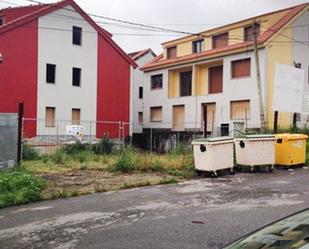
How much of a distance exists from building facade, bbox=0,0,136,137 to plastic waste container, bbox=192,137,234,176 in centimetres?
1786

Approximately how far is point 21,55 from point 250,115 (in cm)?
1511

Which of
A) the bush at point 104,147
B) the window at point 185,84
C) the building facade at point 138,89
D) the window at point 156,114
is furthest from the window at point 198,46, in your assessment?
the bush at point 104,147

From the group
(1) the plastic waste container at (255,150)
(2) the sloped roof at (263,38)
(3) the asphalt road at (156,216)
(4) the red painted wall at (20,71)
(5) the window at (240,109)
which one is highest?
(2) the sloped roof at (263,38)

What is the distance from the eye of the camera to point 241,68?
1251 inches

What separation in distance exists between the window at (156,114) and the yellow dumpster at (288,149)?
77.3ft

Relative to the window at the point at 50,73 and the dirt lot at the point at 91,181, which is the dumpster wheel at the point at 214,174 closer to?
the dirt lot at the point at 91,181

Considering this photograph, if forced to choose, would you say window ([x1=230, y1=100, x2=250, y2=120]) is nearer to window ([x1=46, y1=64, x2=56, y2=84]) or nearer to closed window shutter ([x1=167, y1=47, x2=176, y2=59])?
closed window shutter ([x1=167, y1=47, x2=176, y2=59])

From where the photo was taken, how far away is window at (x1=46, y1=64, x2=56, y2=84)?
102ft

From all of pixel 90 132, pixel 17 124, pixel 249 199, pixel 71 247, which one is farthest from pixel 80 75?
pixel 71 247

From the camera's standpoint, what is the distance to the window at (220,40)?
34312mm

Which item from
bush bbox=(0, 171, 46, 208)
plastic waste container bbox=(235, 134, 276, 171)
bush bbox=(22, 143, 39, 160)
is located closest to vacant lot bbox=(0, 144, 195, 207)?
bush bbox=(0, 171, 46, 208)

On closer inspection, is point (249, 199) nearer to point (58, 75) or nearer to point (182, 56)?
point (58, 75)

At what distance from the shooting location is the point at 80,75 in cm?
3278

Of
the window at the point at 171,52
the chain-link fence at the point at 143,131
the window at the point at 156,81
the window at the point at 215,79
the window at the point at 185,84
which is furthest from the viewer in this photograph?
the window at the point at 156,81
